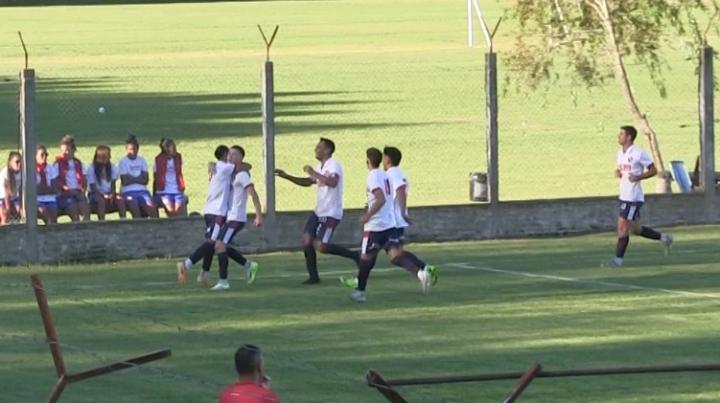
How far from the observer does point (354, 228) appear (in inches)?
1021

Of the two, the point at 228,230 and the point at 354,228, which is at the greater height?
the point at 228,230

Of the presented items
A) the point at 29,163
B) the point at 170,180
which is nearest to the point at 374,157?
the point at 29,163

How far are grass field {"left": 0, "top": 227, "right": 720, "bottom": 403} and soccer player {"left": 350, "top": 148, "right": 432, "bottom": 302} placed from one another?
0.27 meters

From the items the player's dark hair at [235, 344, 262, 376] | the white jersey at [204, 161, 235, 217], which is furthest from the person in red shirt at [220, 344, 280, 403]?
the white jersey at [204, 161, 235, 217]

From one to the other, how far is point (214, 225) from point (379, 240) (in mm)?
2127

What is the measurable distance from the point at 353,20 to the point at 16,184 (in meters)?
69.3

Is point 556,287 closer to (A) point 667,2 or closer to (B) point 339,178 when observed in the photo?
(B) point 339,178

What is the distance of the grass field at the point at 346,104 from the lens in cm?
3503

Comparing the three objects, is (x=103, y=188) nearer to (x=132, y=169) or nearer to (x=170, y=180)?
(x=132, y=169)

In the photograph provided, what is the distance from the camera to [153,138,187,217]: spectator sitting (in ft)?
84.5

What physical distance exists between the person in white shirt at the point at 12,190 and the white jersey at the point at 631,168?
7.01 metres

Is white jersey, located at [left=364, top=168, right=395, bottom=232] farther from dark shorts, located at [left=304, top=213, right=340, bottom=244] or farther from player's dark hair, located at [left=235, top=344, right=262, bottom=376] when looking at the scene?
player's dark hair, located at [left=235, top=344, right=262, bottom=376]

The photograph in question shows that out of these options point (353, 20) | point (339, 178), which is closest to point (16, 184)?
point (339, 178)

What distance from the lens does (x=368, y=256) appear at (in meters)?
20.2
